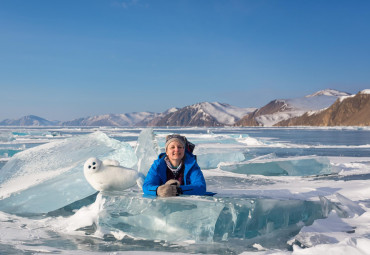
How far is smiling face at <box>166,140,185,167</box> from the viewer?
3.40 m

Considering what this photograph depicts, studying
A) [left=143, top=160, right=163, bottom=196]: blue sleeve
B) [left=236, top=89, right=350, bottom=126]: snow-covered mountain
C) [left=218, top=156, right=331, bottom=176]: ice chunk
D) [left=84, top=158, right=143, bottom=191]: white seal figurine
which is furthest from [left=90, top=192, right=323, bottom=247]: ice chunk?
[left=236, top=89, right=350, bottom=126]: snow-covered mountain

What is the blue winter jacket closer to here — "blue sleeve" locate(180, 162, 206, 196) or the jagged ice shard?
"blue sleeve" locate(180, 162, 206, 196)

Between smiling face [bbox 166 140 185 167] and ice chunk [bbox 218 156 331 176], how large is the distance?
182 inches

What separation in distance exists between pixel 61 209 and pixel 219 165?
16.2ft

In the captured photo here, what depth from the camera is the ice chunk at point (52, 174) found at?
4.43m

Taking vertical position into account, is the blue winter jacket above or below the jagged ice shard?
above

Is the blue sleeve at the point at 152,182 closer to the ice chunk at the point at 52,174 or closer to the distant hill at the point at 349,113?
the ice chunk at the point at 52,174

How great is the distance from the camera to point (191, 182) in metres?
3.46

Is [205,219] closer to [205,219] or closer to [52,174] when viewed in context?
[205,219]

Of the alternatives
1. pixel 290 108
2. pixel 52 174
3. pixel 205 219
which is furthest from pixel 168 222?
pixel 290 108

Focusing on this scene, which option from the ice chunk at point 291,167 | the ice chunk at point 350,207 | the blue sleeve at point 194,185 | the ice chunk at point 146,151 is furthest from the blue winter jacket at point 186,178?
the ice chunk at point 291,167

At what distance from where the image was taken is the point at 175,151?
341 centimetres

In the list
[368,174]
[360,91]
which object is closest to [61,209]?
[368,174]

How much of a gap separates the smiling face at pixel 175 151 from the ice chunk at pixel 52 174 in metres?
1.60
